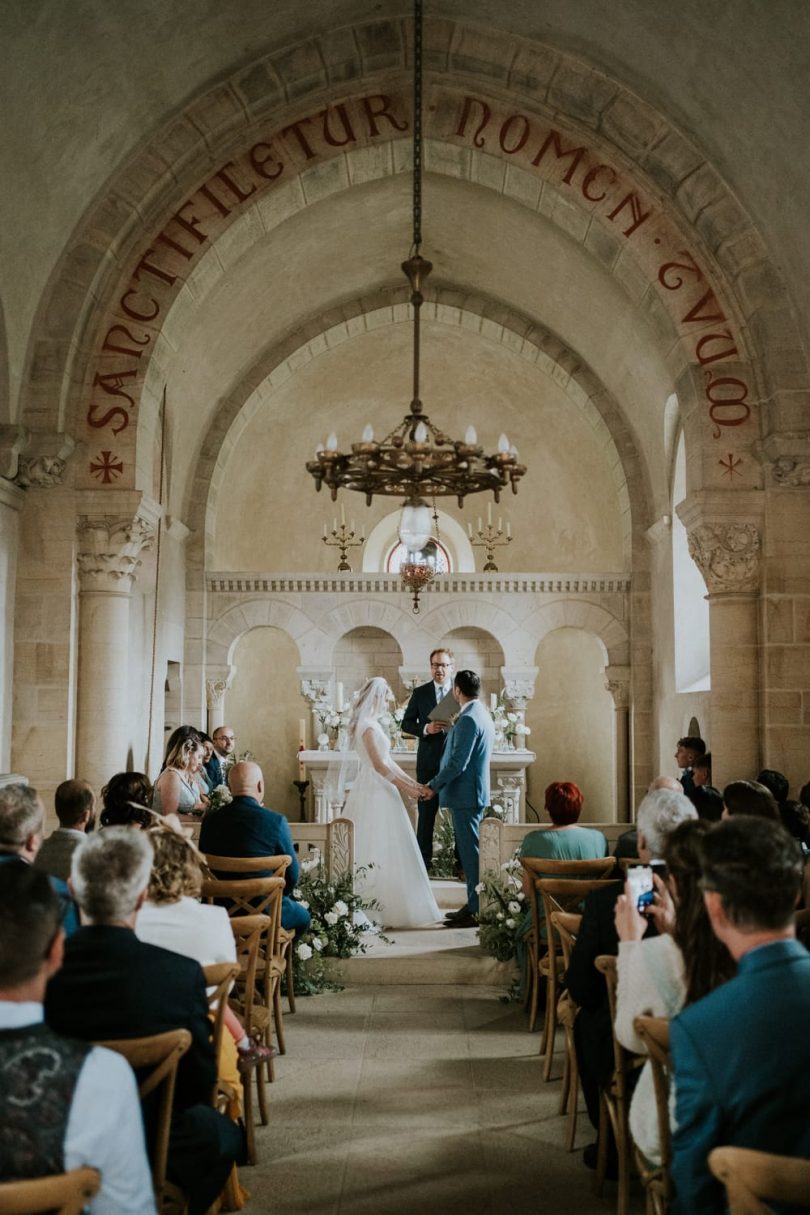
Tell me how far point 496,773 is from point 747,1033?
9.89 meters

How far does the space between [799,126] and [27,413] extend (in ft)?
20.1

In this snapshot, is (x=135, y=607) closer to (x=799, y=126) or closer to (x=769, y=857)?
(x=799, y=126)

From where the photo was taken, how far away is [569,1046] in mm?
4496

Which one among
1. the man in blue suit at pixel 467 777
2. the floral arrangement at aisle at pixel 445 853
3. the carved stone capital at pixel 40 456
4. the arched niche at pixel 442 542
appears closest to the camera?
the man in blue suit at pixel 467 777

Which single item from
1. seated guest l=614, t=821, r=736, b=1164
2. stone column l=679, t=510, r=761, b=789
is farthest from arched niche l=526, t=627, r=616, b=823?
seated guest l=614, t=821, r=736, b=1164

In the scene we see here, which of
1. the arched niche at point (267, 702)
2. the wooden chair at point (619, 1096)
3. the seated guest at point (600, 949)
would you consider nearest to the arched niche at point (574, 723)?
the arched niche at point (267, 702)

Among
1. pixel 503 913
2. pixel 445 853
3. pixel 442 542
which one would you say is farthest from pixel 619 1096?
pixel 442 542

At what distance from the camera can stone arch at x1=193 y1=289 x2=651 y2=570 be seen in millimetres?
13297

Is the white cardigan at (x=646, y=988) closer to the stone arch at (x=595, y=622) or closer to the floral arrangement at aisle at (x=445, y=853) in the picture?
the floral arrangement at aisle at (x=445, y=853)

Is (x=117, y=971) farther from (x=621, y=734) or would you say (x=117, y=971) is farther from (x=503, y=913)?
(x=621, y=734)

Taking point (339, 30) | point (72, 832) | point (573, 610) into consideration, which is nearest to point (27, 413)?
point (339, 30)

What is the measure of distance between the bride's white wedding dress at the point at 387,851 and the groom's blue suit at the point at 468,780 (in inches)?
13.7

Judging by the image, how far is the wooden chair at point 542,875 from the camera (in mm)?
5480

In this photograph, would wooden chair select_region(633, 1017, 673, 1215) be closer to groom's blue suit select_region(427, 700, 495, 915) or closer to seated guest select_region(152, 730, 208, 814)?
seated guest select_region(152, 730, 208, 814)
